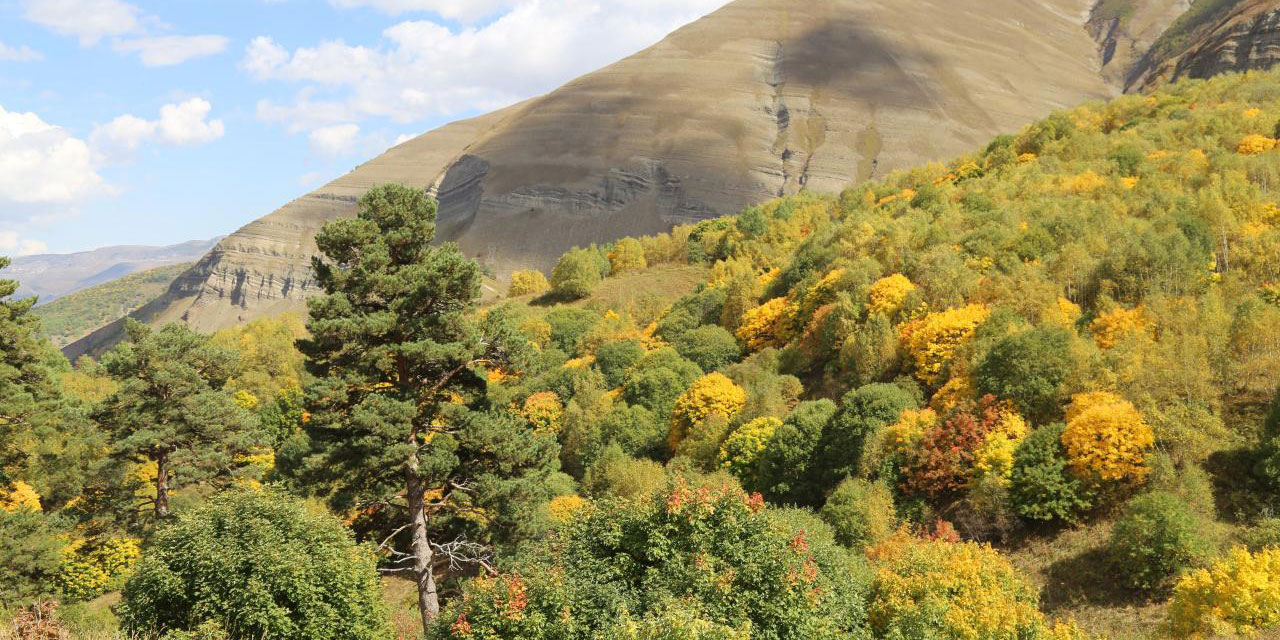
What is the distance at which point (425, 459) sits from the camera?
69.1 feet

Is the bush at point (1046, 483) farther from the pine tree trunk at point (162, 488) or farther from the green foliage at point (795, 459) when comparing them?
the pine tree trunk at point (162, 488)

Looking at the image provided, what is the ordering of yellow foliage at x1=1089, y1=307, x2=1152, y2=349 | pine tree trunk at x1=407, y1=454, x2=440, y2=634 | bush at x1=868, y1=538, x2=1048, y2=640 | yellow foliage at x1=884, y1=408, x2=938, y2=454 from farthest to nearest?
yellow foliage at x1=1089, y1=307, x2=1152, y2=349 < yellow foliage at x1=884, y1=408, x2=938, y2=454 < pine tree trunk at x1=407, y1=454, x2=440, y2=634 < bush at x1=868, y1=538, x2=1048, y2=640

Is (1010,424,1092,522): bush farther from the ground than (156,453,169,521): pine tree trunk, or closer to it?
closer to it

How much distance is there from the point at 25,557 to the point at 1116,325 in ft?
121

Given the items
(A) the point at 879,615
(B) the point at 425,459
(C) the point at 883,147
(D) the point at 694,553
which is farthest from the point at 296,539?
(C) the point at 883,147

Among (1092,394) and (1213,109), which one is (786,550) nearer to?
(1092,394)

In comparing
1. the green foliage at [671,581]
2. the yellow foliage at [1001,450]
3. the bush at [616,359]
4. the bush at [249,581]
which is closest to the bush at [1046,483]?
the yellow foliage at [1001,450]

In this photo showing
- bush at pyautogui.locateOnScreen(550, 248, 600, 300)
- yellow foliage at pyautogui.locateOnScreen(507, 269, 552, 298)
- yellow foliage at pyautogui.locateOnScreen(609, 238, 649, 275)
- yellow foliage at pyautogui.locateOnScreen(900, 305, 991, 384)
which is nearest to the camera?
yellow foliage at pyautogui.locateOnScreen(900, 305, 991, 384)

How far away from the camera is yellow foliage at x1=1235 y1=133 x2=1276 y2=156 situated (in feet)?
158

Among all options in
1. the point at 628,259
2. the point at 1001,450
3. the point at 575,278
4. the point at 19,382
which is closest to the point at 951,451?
the point at 1001,450

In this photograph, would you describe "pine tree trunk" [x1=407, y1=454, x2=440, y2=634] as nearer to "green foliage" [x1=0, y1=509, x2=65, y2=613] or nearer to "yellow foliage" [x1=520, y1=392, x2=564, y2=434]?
"green foliage" [x1=0, y1=509, x2=65, y2=613]

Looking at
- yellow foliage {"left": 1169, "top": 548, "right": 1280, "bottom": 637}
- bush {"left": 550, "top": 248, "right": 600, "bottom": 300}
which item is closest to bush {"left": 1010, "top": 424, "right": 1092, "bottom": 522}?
yellow foliage {"left": 1169, "top": 548, "right": 1280, "bottom": 637}

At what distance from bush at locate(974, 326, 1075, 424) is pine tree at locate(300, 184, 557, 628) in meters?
16.8

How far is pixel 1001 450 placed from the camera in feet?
88.9
